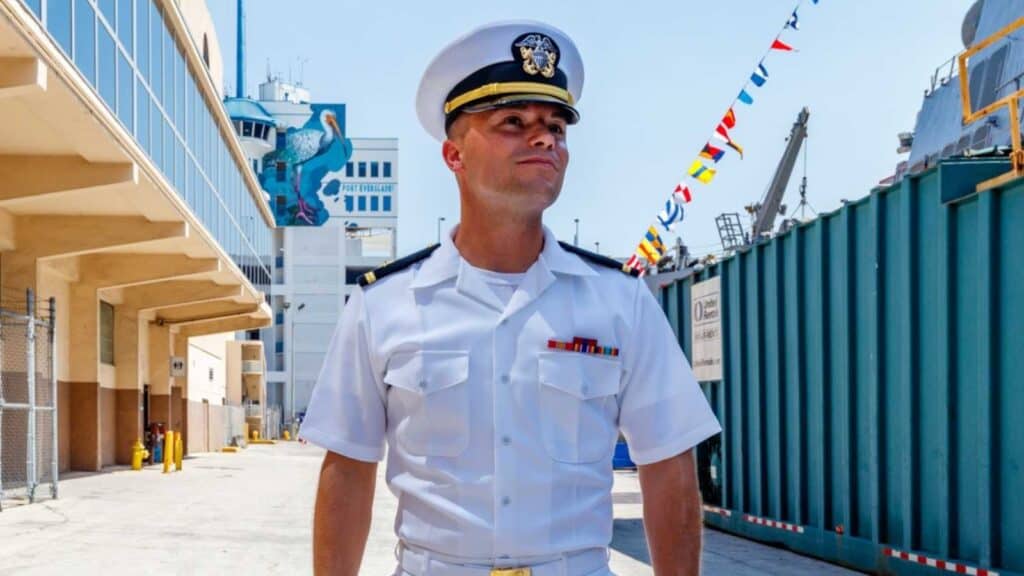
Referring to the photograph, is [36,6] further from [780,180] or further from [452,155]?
[780,180]

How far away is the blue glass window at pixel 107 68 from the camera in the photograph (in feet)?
52.9

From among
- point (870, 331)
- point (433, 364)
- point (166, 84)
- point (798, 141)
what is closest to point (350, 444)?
point (433, 364)

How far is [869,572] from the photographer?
10469 millimetres

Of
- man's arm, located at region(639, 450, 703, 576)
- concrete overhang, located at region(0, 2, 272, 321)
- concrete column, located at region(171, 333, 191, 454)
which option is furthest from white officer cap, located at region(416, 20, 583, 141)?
concrete column, located at region(171, 333, 191, 454)

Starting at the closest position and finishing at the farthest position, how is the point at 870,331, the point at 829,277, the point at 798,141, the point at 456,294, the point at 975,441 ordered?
1. the point at 456,294
2. the point at 975,441
3. the point at 870,331
4. the point at 829,277
5. the point at 798,141

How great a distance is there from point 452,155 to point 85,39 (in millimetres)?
13725

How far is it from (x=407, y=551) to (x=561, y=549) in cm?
33

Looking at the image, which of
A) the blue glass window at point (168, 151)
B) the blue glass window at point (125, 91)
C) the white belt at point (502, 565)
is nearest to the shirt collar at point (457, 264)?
the white belt at point (502, 565)

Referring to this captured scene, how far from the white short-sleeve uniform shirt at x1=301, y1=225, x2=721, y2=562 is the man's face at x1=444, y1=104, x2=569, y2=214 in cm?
16

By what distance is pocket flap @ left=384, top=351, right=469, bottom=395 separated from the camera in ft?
8.14

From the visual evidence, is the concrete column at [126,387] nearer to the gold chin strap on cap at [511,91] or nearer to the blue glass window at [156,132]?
the blue glass window at [156,132]

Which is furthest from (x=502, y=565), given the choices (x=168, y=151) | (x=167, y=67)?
(x=167, y=67)

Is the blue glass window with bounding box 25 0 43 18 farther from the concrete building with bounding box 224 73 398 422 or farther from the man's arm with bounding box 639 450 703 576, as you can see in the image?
the concrete building with bounding box 224 73 398 422

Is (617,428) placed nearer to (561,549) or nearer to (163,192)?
(561,549)
